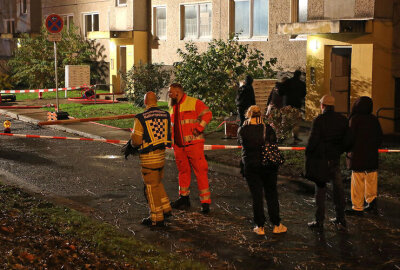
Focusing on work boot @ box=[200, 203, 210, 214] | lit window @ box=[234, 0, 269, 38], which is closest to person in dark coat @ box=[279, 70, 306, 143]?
lit window @ box=[234, 0, 269, 38]

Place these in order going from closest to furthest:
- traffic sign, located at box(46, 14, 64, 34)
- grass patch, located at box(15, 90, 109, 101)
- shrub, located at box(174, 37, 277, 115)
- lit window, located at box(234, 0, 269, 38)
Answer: shrub, located at box(174, 37, 277, 115)
traffic sign, located at box(46, 14, 64, 34)
lit window, located at box(234, 0, 269, 38)
grass patch, located at box(15, 90, 109, 101)

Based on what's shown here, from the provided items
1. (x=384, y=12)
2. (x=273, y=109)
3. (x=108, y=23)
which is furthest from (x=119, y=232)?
(x=108, y=23)

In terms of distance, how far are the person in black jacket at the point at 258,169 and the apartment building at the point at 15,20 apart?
33.6 m

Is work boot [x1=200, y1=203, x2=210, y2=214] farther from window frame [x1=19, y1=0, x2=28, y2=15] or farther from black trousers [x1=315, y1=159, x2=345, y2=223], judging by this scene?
window frame [x1=19, y1=0, x2=28, y2=15]

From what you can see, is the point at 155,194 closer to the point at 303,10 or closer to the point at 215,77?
the point at 215,77

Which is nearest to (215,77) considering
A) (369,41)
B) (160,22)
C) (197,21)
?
(369,41)

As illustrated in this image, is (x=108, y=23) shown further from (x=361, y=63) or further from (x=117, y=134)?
(x=361, y=63)

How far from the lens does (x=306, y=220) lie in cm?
893

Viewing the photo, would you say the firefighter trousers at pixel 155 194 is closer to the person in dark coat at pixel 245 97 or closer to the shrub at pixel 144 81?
the person in dark coat at pixel 245 97

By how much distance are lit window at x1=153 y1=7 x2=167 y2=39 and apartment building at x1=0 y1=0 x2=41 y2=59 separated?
47.8 ft

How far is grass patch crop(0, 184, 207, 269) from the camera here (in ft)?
23.0

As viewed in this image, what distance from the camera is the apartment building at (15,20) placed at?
39.7 m

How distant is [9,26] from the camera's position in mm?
43844

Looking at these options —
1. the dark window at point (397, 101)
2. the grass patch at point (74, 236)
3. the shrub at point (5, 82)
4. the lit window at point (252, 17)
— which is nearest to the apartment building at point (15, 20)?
the shrub at point (5, 82)
